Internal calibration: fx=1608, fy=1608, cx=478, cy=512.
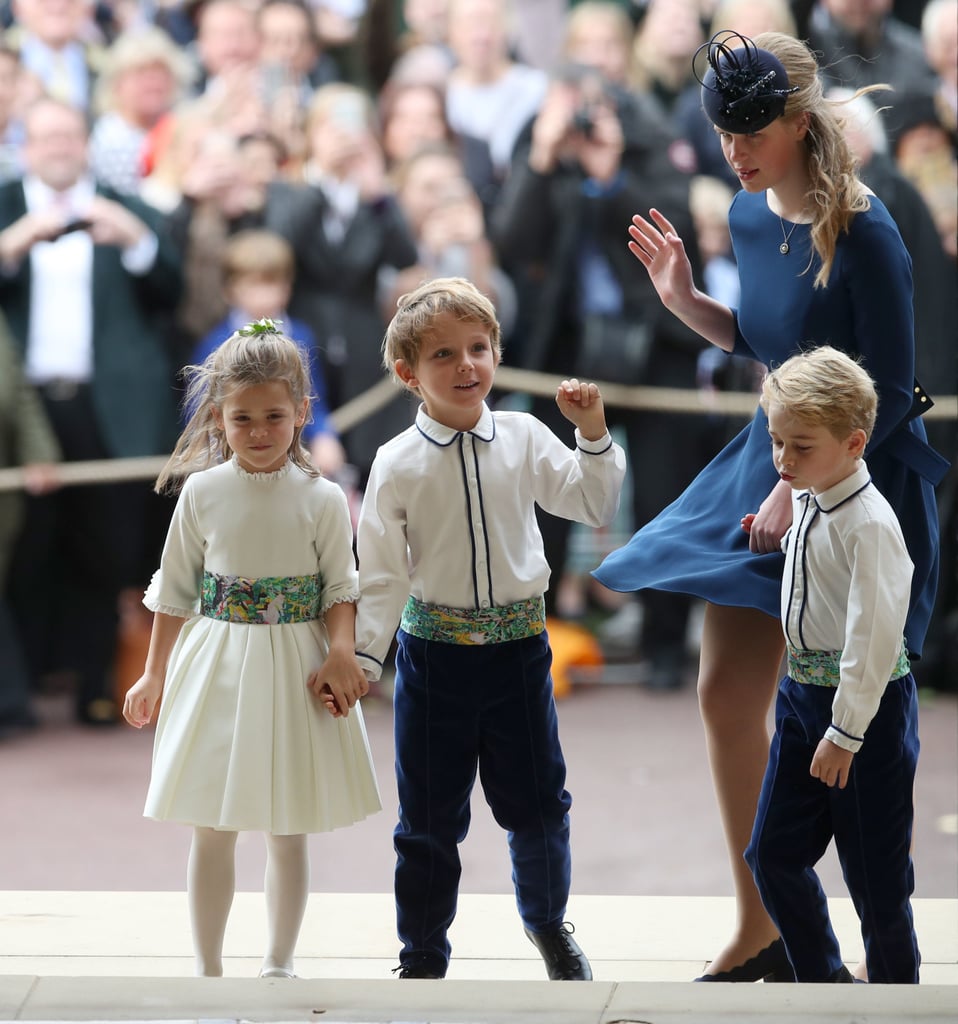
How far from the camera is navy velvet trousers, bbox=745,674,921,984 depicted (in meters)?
2.29

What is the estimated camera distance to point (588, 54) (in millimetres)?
6008

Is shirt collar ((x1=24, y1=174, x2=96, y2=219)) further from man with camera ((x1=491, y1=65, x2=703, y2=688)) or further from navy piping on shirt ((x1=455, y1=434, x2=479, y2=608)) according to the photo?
navy piping on shirt ((x1=455, y1=434, x2=479, y2=608))

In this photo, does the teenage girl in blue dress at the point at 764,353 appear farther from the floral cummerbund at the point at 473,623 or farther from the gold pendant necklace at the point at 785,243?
the floral cummerbund at the point at 473,623

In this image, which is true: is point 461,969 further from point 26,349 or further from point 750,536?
point 26,349

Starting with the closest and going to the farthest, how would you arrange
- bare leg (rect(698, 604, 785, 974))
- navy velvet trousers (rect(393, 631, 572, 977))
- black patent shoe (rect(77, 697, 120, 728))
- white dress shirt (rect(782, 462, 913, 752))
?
1. white dress shirt (rect(782, 462, 913, 752))
2. navy velvet trousers (rect(393, 631, 572, 977))
3. bare leg (rect(698, 604, 785, 974))
4. black patent shoe (rect(77, 697, 120, 728))

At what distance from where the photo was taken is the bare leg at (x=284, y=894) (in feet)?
8.22

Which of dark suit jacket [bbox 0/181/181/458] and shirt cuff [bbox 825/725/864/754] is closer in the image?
shirt cuff [bbox 825/725/864/754]

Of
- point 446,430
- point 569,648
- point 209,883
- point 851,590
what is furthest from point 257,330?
point 569,648

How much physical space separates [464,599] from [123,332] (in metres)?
3.49

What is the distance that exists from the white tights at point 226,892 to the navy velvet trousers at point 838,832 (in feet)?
2.33

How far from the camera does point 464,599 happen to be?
8.02 ft

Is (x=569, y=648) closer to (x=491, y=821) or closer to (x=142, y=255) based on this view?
(x=491, y=821)

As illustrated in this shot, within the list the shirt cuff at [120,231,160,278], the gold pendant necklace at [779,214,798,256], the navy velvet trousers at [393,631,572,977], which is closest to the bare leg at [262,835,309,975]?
the navy velvet trousers at [393,631,572,977]

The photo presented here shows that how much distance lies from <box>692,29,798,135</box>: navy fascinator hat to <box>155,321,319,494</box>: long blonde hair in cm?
73
